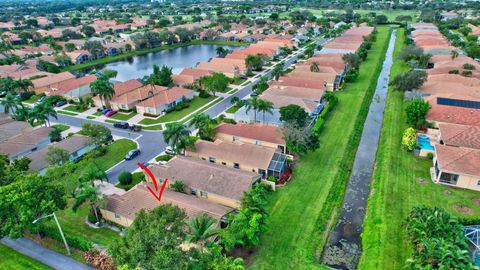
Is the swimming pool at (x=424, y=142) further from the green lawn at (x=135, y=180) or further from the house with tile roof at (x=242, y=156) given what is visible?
the green lawn at (x=135, y=180)

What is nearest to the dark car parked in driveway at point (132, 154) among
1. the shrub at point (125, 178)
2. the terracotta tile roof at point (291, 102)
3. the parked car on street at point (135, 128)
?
the shrub at point (125, 178)

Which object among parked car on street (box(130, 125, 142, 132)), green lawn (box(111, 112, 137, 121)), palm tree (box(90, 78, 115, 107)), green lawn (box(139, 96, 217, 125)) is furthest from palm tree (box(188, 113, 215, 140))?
palm tree (box(90, 78, 115, 107))

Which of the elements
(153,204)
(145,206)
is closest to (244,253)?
(153,204)

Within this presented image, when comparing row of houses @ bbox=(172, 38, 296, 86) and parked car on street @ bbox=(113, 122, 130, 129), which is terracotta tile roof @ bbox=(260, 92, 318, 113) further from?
parked car on street @ bbox=(113, 122, 130, 129)

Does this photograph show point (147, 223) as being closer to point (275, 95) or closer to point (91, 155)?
point (91, 155)

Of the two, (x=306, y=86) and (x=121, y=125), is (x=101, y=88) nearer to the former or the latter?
(x=121, y=125)

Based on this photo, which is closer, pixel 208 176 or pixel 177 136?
pixel 208 176
